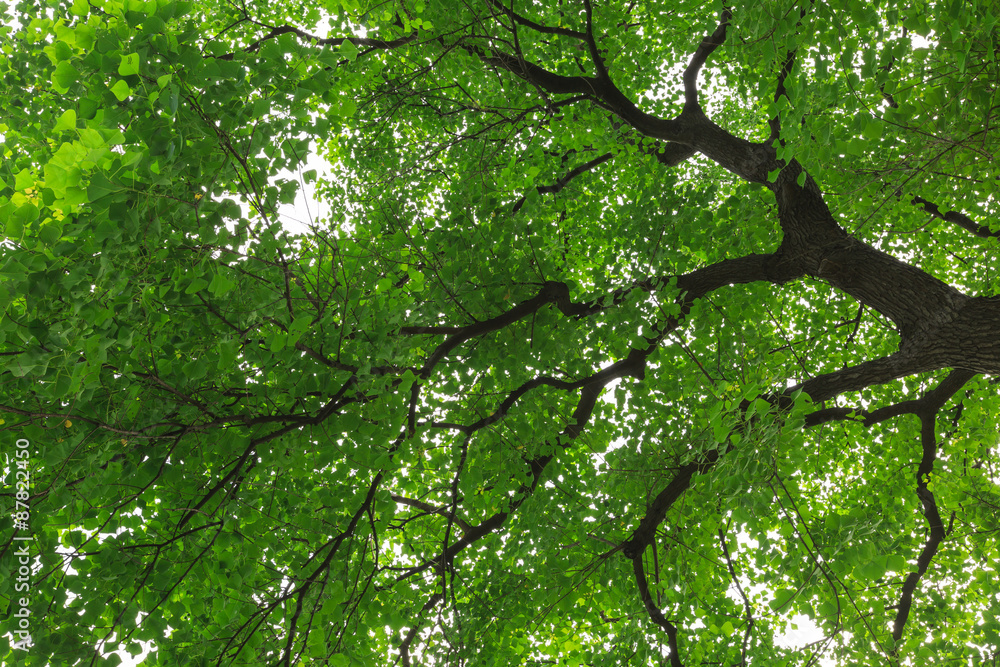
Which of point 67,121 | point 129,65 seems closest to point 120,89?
point 129,65

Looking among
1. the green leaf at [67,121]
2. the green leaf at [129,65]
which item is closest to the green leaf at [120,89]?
the green leaf at [129,65]

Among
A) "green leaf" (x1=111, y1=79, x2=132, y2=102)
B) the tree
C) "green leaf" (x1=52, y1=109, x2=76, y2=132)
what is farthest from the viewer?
the tree

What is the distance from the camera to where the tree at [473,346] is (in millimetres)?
2484

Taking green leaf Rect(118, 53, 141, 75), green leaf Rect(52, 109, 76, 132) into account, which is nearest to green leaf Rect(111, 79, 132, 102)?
green leaf Rect(118, 53, 141, 75)

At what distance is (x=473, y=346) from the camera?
4.73 m

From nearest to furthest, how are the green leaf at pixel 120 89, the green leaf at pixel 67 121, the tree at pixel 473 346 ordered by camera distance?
the green leaf at pixel 67 121 < the green leaf at pixel 120 89 < the tree at pixel 473 346

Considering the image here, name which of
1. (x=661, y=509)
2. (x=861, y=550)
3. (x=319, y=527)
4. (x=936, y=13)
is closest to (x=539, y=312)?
(x=661, y=509)

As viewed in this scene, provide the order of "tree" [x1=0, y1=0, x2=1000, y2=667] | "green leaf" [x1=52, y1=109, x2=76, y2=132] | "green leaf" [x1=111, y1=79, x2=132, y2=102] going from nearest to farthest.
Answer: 1. "green leaf" [x1=52, y1=109, x2=76, y2=132]
2. "green leaf" [x1=111, y1=79, x2=132, y2=102]
3. "tree" [x1=0, y1=0, x2=1000, y2=667]

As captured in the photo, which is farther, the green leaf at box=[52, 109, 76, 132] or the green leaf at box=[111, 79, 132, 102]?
the green leaf at box=[111, 79, 132, 102]

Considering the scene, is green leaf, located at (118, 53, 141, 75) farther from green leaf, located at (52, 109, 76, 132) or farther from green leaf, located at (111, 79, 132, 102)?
green leaf, located at (52, 109, 76, 132)

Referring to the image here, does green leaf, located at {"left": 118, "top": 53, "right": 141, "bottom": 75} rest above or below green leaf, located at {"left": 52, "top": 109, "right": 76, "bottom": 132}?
above

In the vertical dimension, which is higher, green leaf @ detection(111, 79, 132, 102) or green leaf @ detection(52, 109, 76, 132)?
green leaf @ detection(111, 79, 132, 102)

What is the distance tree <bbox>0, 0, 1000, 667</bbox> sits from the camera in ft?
8.15

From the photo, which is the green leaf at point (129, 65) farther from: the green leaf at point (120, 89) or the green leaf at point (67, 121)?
the green leaf at point (67, 121)
